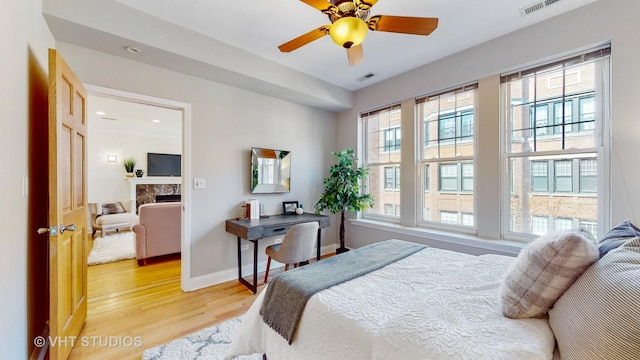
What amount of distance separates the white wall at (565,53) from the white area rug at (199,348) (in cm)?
239

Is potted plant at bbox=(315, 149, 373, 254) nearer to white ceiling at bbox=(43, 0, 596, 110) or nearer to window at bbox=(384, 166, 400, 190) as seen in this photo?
window at bbox=(384, 166, 400, 190)

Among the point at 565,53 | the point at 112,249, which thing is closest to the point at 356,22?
the point at 565,53

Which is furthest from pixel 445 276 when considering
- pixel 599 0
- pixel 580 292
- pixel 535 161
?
pixel 599 0

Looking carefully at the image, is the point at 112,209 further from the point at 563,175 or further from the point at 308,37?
the point at 563,175

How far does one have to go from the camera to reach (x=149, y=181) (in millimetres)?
6785

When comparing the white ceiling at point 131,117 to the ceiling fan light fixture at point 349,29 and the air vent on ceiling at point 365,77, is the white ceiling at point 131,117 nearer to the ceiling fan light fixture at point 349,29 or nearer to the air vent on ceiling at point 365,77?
the air vent on ceiling at point 365,77

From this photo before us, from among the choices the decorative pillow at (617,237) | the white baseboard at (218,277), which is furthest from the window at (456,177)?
the white baseboard at (218,277)

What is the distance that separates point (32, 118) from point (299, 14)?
2124 millimetres

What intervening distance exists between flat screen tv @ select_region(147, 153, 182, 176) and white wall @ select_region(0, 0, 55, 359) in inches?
230

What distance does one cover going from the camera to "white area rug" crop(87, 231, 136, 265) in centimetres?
385

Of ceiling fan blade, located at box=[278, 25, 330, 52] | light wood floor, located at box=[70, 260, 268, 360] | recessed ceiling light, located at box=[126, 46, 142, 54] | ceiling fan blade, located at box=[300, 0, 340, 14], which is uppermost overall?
recessed ceiling light, located at box=[126, 46, 142, 54]

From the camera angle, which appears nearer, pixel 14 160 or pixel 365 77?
Answer: pixel 14 160

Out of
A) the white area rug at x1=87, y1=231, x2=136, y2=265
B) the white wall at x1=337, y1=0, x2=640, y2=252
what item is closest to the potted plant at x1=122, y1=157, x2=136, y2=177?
the white area rug at x1=87, y1=231, x2=136, y2=265

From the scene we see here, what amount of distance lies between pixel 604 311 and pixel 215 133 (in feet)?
10.8
